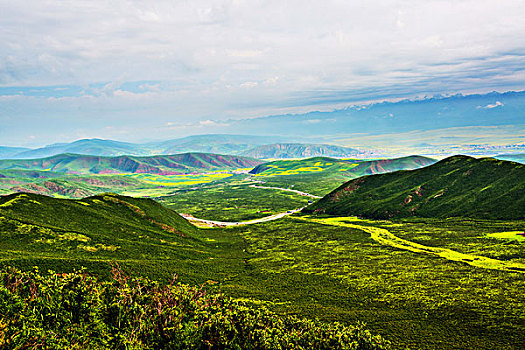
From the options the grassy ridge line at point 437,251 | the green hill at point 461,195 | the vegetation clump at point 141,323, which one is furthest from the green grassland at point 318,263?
the vegetation clump at point 141,323

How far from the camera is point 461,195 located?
539 feet

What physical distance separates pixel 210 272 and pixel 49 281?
155 ft

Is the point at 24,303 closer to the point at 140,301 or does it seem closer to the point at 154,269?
the point at 140,301

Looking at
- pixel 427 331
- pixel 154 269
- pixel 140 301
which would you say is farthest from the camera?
pixel 154 269

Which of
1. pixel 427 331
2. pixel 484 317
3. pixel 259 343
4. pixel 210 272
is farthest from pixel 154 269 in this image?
pixel 484 317

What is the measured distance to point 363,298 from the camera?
70.2 metres

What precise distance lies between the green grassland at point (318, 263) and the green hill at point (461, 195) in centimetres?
1470

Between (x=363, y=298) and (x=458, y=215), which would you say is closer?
(x=363, y=298)

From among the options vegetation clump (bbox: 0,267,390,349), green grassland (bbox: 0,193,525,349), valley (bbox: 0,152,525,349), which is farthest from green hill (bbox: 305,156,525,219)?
vegetation clump (bbox: 0,267,390,349)

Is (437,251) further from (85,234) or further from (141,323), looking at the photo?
(85,234)

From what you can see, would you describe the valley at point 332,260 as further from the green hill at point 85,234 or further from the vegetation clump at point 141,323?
the vegetation clump at point 141,323

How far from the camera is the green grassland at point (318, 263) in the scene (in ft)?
190

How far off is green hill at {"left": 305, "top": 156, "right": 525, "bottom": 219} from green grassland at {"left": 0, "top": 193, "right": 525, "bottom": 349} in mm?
14698

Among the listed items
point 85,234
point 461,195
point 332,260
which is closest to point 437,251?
point 332,260
